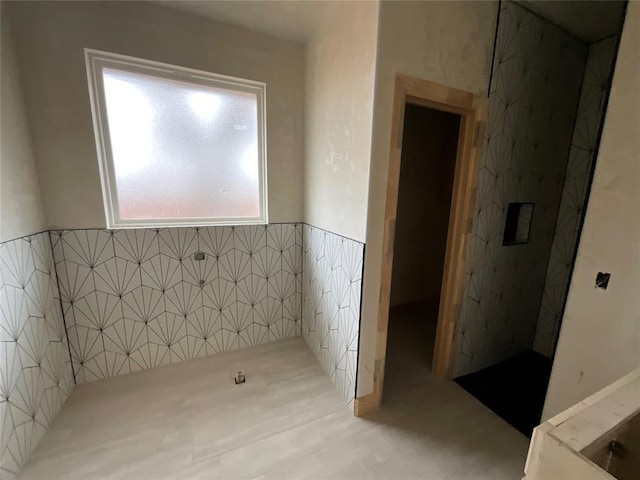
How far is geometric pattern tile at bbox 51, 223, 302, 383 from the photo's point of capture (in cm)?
176

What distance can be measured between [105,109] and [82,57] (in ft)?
0.93

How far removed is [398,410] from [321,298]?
3.02ft

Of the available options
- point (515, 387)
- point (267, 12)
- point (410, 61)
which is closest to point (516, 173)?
point (410, 61)

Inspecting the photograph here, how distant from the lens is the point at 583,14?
1698mm

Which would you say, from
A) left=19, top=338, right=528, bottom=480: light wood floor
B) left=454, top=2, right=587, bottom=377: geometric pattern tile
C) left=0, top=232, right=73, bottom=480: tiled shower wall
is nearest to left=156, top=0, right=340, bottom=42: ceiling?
left=454, top=2, right=587, bottom=377: geometric pattern tile

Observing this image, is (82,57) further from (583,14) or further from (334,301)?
(583,14)

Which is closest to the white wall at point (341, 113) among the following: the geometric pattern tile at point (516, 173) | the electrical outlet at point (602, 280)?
the geometric pattern tile at point (516, 173)

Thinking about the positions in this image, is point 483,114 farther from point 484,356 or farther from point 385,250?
point 484,356

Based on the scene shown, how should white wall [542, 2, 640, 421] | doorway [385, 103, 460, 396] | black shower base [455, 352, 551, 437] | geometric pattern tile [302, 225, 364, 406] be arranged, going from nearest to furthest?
white wall [542, 2, 640, 421], geometric pattern tile [302, 225, 364, 406], black shower base [455, 352, 551, 437], doorway [385, 103, 460, 396]

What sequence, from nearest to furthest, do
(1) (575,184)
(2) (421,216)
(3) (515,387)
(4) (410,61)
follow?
(4) (410,61)
(3) (515,387)
(1) (575,184)
(2) (421,216)

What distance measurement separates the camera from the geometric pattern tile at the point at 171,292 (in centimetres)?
176

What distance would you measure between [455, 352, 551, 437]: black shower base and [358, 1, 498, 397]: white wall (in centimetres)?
94

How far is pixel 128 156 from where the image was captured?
5.82 feet

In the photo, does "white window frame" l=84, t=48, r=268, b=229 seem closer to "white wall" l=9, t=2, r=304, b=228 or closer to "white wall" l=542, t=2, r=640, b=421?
"white wall" l=9, t=2, r=304, b=228
